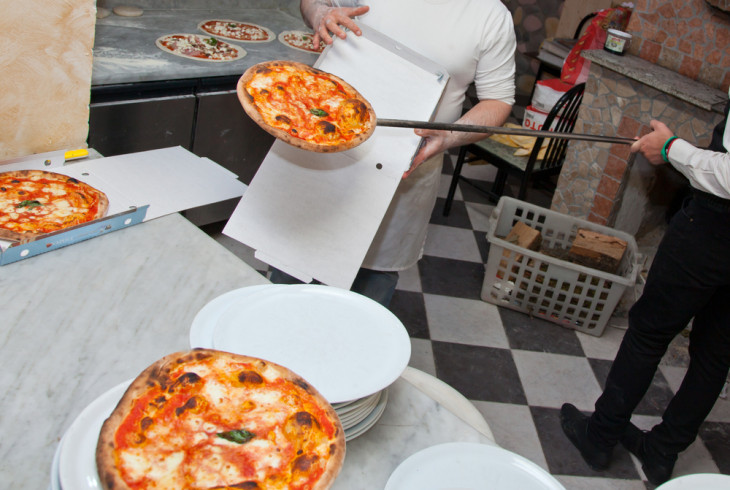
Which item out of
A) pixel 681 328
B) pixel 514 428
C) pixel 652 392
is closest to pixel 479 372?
pixel 514 428

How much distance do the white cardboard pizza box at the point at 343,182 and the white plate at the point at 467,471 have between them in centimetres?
85

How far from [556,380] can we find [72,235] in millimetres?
2118

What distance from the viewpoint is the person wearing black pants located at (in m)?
1.95

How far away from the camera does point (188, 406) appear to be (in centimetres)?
93

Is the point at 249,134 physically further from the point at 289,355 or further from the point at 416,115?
the point at 289,355

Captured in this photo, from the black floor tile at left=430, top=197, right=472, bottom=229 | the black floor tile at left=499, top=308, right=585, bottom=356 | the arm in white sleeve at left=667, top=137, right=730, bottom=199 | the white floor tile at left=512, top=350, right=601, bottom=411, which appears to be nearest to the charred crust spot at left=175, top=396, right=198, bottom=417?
the arm in white sleeve at left=667, top=137, right=730, bottom=199

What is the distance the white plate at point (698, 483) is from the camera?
3.35ft

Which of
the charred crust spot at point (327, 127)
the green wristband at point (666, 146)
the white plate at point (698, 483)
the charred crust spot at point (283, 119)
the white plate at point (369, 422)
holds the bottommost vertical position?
the white plate at point (369, 422)

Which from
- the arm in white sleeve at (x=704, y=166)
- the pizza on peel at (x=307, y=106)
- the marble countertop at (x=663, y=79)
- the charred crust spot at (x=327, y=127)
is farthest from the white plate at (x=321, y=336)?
the marble countertop at (x=663, y=79)

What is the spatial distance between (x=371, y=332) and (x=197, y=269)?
55 cm

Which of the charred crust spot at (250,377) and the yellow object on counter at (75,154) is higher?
the charred crust spot at (250,377)

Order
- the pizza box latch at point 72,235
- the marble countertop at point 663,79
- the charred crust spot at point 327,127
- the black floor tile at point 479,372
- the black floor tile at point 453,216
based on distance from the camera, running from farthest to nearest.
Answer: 1. the black floor tile at point 453,216
2. the marble countertop at point 663,79
3. the black floor tile at point 479,372
4. the charred crust spot at point 327,127
5. the pizza box latch at point 72,235

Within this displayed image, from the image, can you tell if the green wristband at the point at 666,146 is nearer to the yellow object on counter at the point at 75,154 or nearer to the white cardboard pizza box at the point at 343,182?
the white cardboard pizza box at the point at 343,182

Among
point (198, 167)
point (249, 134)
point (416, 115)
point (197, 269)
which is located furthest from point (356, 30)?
point (249, 134)
